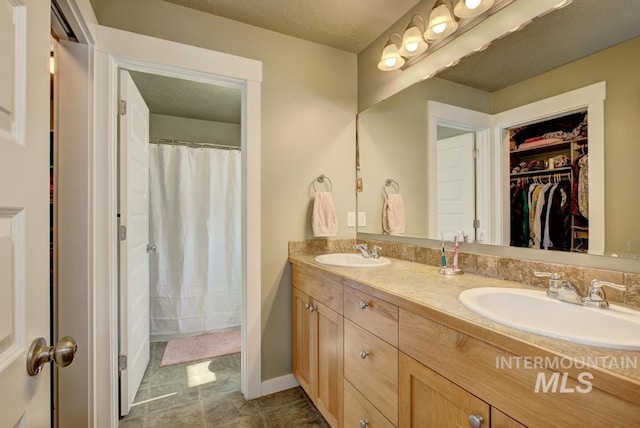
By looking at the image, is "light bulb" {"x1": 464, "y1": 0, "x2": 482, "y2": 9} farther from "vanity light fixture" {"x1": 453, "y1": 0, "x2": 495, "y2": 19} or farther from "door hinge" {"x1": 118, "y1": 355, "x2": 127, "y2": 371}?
"door hinge" {"x1": 118, "y1": 355, "x2": 127, "y2": 371}

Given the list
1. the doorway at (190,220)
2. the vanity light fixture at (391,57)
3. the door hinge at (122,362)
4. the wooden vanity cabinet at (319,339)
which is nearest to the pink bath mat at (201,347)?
the doorway at (190,220)

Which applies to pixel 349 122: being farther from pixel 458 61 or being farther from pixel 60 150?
pixel 60 150

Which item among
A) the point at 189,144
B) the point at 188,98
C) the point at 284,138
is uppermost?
the point at 188,98

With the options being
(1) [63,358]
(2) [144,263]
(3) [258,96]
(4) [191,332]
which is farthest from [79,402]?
(3) [258,96]

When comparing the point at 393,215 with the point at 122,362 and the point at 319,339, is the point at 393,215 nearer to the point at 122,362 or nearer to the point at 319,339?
the point at 319,339

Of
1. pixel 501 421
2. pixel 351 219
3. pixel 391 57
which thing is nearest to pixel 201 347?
pixel 351 219

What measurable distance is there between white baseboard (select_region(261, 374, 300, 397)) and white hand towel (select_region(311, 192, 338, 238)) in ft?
3.16

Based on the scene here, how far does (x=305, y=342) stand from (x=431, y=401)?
3.24 feet

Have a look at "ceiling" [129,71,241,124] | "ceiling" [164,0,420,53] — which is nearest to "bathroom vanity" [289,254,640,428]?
"ceiling" [164,0,420,53]

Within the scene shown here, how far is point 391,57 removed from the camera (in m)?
1.78

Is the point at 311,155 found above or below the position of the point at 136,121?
below

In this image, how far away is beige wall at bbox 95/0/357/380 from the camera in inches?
74.0

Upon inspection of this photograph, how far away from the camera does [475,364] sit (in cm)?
77

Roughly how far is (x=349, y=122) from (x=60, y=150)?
5.54ft
